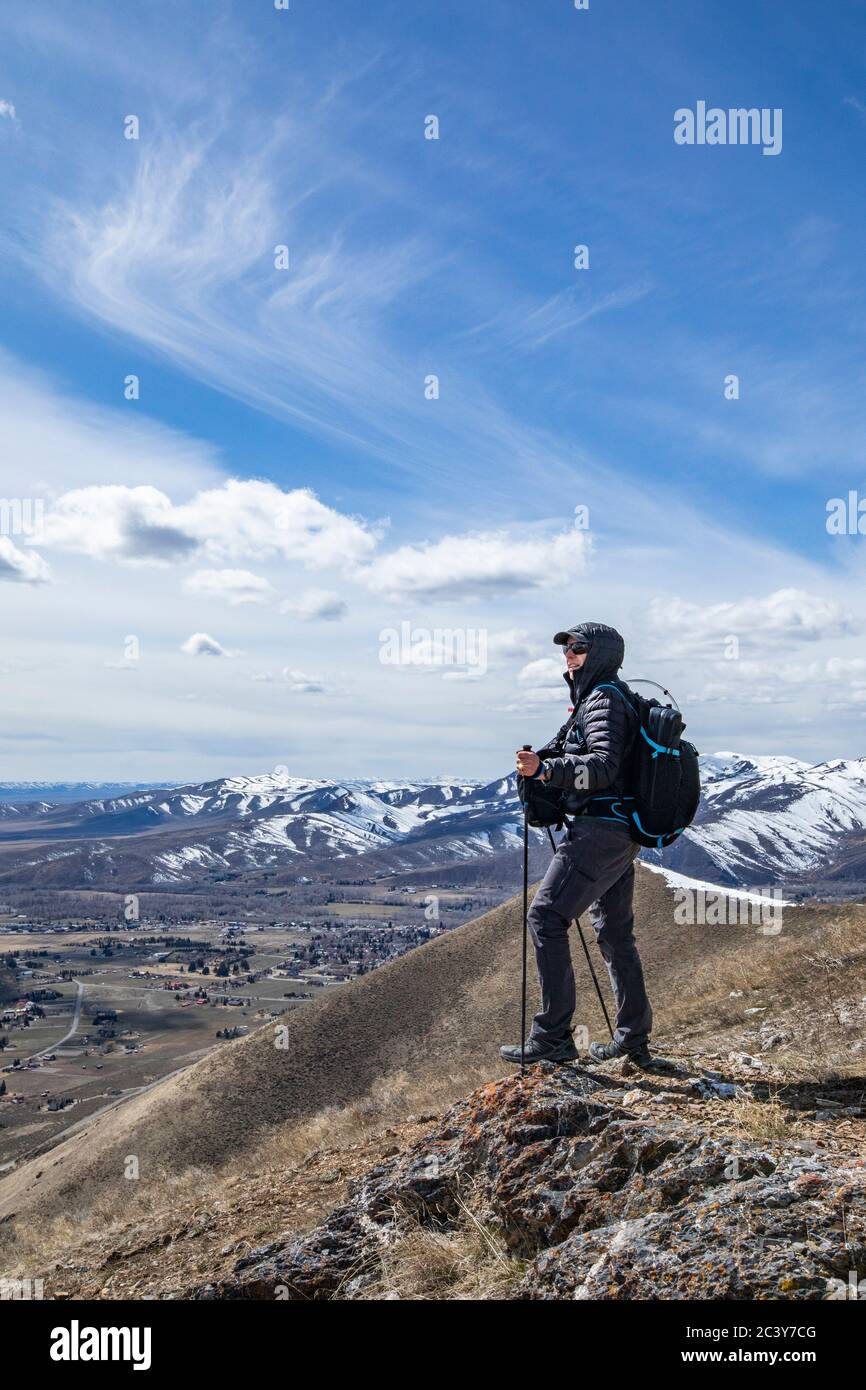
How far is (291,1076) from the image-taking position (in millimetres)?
31109

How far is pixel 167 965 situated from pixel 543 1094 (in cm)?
21313

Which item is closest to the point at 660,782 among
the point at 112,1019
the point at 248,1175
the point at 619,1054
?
the point at 619,1054

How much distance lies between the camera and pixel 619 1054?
788cm

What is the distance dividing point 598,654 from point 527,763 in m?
1.25

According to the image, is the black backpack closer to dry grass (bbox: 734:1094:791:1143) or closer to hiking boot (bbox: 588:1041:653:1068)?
dry grass (bbox: 734:1094:791:1143)

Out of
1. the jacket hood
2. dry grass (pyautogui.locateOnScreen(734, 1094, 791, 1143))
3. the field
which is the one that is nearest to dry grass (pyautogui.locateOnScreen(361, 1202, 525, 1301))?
dry grass (pyautogui.locateOnScreen(734, 1094, 791, 1143))

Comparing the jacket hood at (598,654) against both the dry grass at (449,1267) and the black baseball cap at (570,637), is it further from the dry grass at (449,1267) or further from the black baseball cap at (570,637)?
the dry grass at (449,1267)

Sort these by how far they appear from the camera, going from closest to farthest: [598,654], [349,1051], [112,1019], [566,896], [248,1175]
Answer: [566,896] → [598,654] → [248,1175] → [349,1051] → [112,1019]

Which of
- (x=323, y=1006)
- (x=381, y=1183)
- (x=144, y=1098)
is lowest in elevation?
(x=144, y=1098)

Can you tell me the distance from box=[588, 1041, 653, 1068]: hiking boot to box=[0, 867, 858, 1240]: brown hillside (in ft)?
Answer: 46.1

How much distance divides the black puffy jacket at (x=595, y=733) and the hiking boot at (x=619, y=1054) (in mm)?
2393

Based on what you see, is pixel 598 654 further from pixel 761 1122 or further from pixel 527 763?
pixel 761 1122
